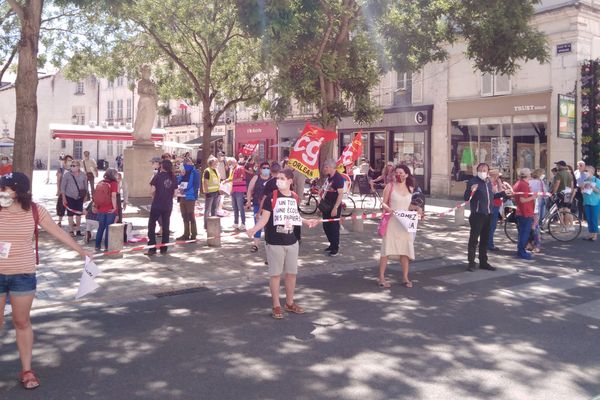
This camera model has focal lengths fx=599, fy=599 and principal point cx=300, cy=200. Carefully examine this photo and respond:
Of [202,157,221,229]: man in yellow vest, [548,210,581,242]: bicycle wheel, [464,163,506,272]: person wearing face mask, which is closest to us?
[464,163,506,272]: person wearing face mask

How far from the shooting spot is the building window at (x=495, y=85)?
22203mm

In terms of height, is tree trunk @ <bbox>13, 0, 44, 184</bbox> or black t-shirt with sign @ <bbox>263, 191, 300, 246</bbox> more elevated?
tree trunk @ <bbox>13, 0, 44, 184</bbox>

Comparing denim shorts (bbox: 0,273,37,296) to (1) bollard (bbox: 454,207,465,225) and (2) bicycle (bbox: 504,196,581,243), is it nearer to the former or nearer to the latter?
(2) bicycle (bbox: 504,196,581,243)

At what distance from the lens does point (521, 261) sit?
10500 millimetres

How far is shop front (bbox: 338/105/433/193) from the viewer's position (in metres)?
25.8

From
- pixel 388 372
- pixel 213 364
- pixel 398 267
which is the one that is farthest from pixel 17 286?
pixel 398 267

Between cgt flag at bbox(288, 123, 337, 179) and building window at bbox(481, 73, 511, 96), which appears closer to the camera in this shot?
cgt flag at bbox(288, 123, 337, 179)

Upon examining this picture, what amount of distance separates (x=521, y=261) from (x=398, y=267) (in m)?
2.27

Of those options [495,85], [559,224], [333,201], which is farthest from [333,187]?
[495,85]

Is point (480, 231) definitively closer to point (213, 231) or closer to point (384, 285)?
point (384, 285)

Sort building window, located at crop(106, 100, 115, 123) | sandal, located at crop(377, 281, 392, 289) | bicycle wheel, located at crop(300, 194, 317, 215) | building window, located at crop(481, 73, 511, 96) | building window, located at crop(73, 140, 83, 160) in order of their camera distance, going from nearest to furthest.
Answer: sandal, located at crop(377, 281, 392, 289)
bicycle wheel, located at crop(300, 194, 317, 215)
building window, located at crop(481, 73, 511, 96)
building window, located at crop(73, 140, 83, 160)
building window, located at crop(106, 100, 115, 123)

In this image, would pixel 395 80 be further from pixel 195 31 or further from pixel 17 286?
pixel 17 286

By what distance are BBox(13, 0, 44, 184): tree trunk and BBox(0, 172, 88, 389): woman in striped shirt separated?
7.55 meters

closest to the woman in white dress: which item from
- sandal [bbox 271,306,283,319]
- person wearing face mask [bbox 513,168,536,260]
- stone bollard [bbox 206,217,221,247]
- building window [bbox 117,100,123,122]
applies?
sandal [bbox 271,306,283,319]
